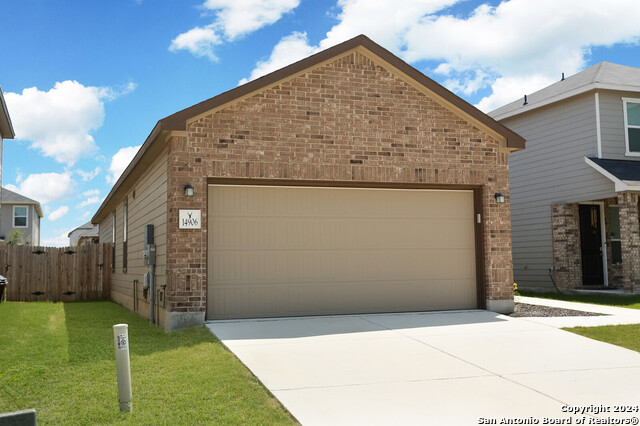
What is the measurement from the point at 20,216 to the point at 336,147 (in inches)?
1313

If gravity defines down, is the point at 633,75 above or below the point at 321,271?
above

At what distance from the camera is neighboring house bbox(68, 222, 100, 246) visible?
109 feet

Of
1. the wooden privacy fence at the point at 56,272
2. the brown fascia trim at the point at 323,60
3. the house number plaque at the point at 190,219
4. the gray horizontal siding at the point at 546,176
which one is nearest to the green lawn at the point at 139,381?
the house number plaque at the point at 190,219

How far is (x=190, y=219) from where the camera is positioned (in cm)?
961

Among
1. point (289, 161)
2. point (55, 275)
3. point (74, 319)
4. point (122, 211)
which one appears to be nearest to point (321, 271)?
point (289, 161)

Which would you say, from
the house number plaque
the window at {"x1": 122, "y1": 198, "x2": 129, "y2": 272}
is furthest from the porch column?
the window at {"x1": 122, "y1": 198, "x2": 129, "y2": 272}

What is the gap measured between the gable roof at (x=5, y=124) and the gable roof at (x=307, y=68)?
6.26m

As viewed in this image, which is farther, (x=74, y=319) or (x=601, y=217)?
(x=601, y=217)

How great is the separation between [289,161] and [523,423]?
647 centimetres

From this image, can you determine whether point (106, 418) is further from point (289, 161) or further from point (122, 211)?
point (122, 211)

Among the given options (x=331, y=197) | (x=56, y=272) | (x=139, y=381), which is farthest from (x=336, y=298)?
(x=56, y=272)

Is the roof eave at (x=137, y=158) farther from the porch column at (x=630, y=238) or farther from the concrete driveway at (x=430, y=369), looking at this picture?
the porch column at (x=630, y=238)

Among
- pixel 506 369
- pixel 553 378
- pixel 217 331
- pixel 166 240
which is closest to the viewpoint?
pixel 553 378

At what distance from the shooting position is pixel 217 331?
8789 mm
